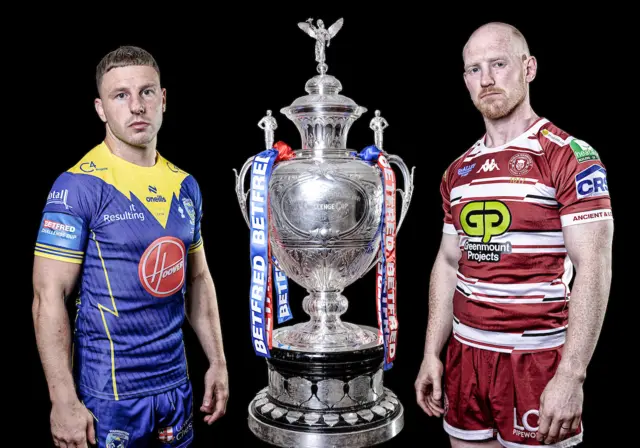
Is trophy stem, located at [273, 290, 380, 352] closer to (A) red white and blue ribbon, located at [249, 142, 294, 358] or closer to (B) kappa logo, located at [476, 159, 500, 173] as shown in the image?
(A) red white and blue ribbon, located at [249, 142, 294, 358]

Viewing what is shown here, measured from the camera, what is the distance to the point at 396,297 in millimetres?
3484

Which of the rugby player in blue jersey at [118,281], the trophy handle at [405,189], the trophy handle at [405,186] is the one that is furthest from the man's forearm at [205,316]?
the trophy handle at [405,186]

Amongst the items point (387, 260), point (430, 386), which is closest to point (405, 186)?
point (387, 260)

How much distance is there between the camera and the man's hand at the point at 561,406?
2535 mm

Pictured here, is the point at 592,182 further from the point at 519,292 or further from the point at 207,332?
the point at 207,332

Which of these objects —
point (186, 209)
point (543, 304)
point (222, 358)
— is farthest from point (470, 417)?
point (186, 209)

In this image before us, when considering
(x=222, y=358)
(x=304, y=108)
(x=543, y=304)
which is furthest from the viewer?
(x=304, y=108)

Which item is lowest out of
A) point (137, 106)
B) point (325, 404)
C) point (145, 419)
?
point (325, 404)

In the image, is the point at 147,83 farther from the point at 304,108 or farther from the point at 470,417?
the point at 470,417

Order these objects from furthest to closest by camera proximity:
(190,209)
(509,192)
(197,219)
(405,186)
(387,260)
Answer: (405,186), (387,260), (197,219), (190,209), (509,192)

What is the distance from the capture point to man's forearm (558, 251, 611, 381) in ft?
8.30

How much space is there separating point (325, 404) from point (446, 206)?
1.01m

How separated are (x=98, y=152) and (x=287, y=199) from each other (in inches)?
33.6

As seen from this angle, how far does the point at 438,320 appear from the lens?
3096mm
